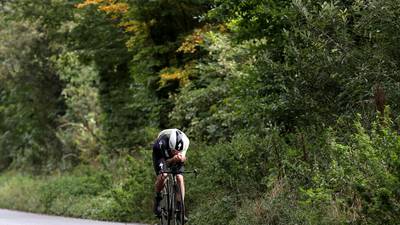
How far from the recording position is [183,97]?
22.2 meters

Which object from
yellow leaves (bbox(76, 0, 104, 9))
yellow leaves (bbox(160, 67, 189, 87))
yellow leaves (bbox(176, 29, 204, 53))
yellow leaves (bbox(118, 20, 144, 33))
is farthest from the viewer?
yellow leaves (bbox(76, 0, 104, 9))

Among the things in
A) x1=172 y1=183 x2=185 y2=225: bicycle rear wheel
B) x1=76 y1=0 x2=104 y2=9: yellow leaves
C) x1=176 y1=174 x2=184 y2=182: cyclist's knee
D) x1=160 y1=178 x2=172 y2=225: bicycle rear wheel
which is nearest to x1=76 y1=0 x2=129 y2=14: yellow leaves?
x1=76 y1=0 x2=104 y2=9: yellow leaves

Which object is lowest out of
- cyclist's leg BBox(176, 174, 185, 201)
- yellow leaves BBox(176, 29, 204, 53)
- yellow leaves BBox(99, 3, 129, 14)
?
cyclist's leg BBox(176, 174, 185, 201)

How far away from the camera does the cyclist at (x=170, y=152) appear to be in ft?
42.2

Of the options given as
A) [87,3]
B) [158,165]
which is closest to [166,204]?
[158,165]

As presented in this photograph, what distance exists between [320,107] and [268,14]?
92.9 inches

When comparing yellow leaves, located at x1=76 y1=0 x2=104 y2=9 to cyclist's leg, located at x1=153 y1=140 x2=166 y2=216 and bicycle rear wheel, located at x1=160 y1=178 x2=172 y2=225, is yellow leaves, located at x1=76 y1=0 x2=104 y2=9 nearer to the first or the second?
cyclist's leg, located at x1=153 y1=140 x2=166 y2=216

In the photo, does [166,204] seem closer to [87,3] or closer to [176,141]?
[176,141]

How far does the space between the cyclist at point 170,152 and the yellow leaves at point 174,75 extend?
10331 mm

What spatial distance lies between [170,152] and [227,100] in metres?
5.68

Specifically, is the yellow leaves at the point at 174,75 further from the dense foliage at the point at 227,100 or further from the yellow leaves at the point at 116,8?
the yellow leaves at the point at 116,8

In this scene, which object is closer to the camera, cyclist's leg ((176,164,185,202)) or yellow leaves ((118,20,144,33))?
cyclist's leg ((176,164,185,202))

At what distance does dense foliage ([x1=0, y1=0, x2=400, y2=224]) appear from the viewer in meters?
11.9

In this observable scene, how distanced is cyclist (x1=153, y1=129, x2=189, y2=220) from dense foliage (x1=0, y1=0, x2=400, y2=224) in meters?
1.43
